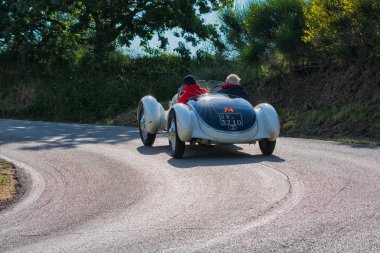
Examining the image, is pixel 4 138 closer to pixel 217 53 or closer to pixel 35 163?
pixel 35 163

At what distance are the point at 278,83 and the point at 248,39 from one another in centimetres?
281

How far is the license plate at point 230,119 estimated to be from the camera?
1230 cm

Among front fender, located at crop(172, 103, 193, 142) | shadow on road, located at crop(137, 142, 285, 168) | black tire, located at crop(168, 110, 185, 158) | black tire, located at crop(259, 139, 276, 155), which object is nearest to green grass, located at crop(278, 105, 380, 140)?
shadow on road, located at crop(137, 142, 285, 168)

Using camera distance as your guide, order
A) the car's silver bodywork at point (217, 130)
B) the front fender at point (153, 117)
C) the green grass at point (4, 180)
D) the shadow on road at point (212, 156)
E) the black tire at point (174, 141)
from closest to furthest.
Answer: the green grass at point (4, 180), the shadow on road at point (212, 156), the car's silver bodywork at point (217, 130), the black tire at point (174, 141), the front fender at point (153, 117)

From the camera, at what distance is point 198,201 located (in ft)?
27.2

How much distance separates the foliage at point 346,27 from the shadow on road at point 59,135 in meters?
5.82

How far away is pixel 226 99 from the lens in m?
12.9

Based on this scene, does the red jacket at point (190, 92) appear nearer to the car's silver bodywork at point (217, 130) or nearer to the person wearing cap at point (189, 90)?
the person wearing cap at point (189, 90)

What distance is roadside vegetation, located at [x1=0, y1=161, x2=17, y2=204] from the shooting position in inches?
362

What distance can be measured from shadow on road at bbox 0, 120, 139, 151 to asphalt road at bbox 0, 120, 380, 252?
1569 mm

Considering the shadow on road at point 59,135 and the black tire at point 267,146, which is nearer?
the black tire at point 267,146

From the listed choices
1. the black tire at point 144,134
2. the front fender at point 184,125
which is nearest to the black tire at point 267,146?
the front fender at point 184,125

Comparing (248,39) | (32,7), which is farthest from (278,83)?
(32,7)

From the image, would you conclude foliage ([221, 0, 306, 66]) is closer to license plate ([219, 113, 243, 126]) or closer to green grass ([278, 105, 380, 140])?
green grass ([278, 105, 380, 140])
